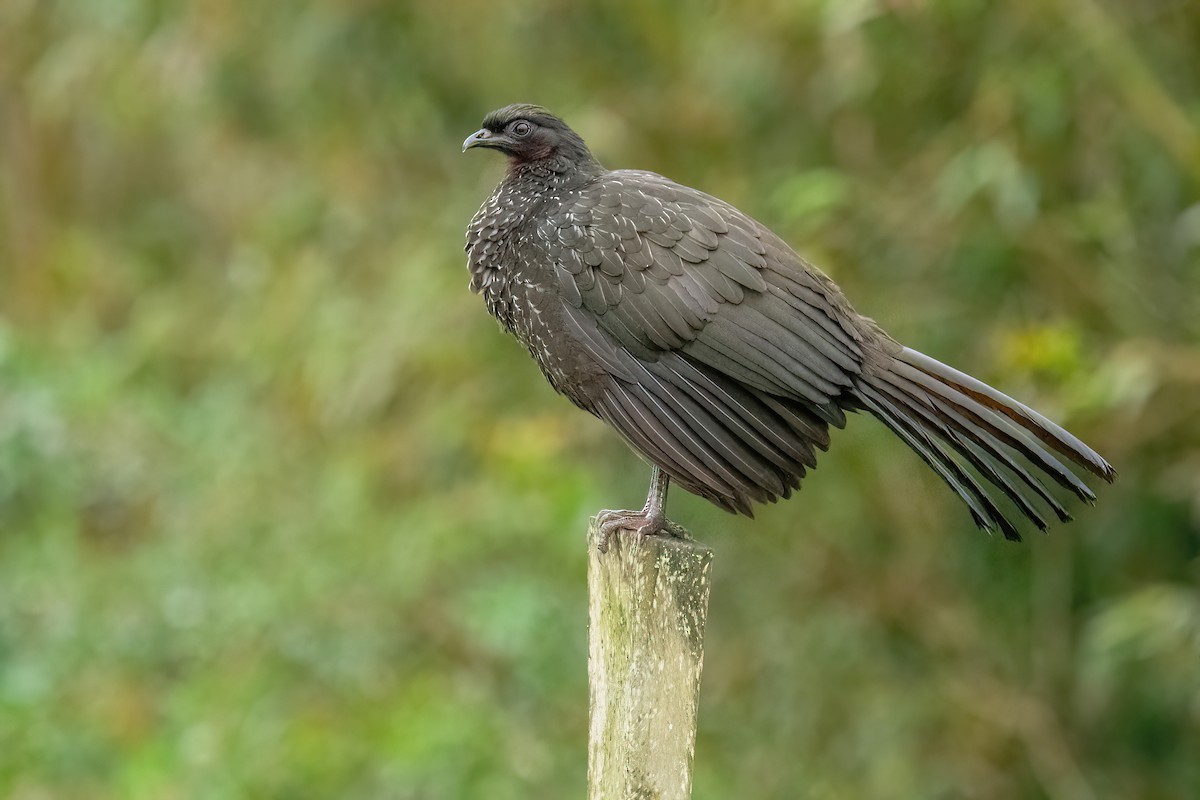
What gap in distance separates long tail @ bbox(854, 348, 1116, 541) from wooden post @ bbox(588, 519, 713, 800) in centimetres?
55

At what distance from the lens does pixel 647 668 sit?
2.94 m

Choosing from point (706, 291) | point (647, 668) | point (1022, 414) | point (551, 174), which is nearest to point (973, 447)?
point (1022, 414)

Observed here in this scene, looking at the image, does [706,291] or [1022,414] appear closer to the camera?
[1022,414]

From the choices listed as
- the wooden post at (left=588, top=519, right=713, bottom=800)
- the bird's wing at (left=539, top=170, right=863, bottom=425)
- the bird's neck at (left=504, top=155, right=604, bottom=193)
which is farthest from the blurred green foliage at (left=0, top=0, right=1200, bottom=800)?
the wooden post at (left=588, top=519, right=713, bottom=800)

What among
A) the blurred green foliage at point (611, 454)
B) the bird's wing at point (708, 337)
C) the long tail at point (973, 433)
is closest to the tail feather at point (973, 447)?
the long tail at point (973, 433)

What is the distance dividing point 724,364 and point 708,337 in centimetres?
7

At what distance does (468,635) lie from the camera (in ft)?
20.1

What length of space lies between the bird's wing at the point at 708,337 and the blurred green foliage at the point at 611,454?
87 cm

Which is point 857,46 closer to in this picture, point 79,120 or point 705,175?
point 705,175

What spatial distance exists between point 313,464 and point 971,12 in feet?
12.9

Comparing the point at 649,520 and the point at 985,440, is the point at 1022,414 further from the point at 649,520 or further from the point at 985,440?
the point at 649,520

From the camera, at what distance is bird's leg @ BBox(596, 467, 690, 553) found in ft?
10.6

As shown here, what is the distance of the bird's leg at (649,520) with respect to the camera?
3234 millimetres

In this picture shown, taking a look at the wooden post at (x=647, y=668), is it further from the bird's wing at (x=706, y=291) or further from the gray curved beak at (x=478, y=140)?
the gray curved beak at (x=478, y=140)
